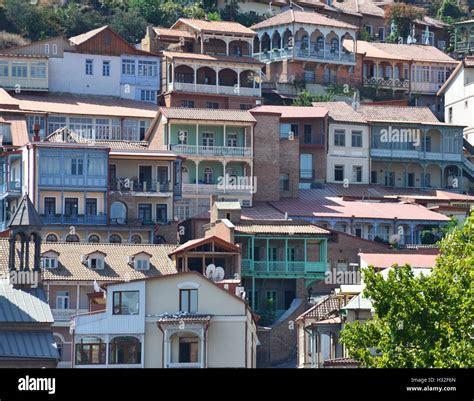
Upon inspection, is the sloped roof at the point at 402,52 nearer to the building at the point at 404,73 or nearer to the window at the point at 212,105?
the building at the point at 404,73

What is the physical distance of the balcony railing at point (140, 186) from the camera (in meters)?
85.9

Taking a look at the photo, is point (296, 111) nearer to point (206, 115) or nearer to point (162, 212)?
point (206, 115)

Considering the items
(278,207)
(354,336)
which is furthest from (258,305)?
(354,336)

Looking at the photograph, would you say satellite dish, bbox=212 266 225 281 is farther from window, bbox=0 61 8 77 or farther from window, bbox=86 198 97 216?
window, bbox=0 61 8 77

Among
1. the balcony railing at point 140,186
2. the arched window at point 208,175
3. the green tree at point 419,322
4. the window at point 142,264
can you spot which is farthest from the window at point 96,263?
the green tree at point 419,322

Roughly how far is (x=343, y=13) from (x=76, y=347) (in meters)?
75.6

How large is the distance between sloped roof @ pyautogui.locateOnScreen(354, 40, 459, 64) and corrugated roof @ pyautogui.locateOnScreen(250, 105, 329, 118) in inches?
791

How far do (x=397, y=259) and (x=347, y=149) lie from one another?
2648 cm

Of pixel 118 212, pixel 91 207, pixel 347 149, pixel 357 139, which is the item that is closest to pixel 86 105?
pixel 118 212

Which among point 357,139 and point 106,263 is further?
point 357,139

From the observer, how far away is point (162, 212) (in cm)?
8606

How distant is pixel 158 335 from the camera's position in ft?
204

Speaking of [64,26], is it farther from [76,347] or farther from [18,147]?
[76,347]

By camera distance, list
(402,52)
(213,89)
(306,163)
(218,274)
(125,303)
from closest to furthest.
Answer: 1. (125,303)
2. (218,274)
3. (306,163)
4. (213,89)
5. (402,52)
